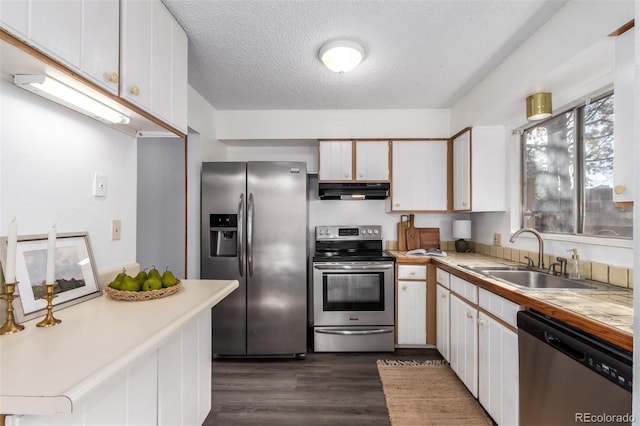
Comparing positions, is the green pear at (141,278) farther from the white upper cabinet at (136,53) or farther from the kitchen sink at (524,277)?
the kitchen sink at (524,277)

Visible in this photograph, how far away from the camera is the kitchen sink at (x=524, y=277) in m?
1.97

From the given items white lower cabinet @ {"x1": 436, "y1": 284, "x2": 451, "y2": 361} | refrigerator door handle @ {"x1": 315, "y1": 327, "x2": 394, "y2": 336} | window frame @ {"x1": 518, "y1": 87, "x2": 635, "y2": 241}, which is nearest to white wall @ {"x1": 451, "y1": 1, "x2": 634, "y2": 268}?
window frame @ {"x1": 518, "y1": 87, "x2": 635, "y2": 241}

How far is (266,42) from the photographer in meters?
2.03

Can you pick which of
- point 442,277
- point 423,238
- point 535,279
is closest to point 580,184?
point 535,279

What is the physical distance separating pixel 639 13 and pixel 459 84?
220 centimetres

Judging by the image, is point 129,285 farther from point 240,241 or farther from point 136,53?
point 240,241

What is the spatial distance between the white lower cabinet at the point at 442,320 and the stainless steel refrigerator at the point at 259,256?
4.07 feet

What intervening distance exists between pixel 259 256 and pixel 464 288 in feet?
5.70

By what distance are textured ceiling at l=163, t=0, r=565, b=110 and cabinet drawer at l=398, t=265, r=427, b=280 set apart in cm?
164

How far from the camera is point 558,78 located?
1847mm

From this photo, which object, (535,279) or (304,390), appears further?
(304,390)

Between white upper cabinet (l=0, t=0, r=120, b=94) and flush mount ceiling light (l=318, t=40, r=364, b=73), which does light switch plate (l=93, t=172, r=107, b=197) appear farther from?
flush mount ceiling light (l=318, t=40, r=364, b=73)

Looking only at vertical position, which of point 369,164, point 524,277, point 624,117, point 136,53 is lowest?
point 524,277

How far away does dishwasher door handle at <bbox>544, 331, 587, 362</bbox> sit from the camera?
1.20 m
